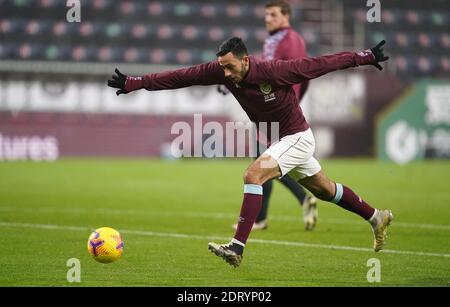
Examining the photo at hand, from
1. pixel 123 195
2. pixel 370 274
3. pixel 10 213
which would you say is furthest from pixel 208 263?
pixel 123 195

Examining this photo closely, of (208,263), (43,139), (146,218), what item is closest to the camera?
(208,263)

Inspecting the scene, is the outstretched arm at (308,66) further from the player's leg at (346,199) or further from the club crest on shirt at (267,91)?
the player's leg at (346,199)

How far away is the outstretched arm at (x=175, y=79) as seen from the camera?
6.90 metres

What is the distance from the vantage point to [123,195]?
1330 cm

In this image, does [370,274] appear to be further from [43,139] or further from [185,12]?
[185,12]

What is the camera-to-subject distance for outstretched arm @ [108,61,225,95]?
6.90 meters

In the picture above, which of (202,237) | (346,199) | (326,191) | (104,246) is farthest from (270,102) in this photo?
(202,237)

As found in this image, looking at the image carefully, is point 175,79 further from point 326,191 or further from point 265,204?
point 265,204

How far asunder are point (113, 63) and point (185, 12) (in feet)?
11.3

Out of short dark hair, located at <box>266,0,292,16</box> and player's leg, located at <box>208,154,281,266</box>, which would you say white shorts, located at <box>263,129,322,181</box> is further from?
short dark hair, located at <box>266,0,292,16</box>

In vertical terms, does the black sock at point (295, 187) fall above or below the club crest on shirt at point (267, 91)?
below

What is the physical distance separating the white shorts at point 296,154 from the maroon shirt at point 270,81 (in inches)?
3.2

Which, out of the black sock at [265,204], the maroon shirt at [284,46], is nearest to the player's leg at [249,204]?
the black sock at [265,204]

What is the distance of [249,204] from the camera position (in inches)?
259
